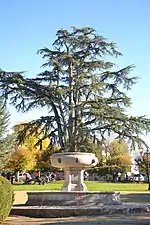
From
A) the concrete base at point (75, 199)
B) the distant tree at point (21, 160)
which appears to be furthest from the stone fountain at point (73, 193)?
the distant tree at point (21, 160)

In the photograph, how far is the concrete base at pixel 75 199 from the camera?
15.9 metres

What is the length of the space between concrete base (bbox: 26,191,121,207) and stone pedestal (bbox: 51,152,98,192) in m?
1.84

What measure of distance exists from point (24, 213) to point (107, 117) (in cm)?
1795

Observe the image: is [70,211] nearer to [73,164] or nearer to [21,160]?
[73,164]

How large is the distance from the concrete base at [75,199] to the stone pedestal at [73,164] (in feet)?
6.03

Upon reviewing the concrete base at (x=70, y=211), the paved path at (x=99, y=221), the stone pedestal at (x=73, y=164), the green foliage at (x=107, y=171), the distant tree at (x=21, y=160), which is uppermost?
the distant tree at (x=21, y=160)

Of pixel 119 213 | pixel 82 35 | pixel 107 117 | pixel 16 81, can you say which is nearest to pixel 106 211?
pixel 119 213

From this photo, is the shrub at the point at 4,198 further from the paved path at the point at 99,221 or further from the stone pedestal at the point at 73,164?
the stone pedestal at the point at 73,164

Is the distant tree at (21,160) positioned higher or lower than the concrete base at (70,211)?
higher

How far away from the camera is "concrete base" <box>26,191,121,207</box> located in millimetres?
15867

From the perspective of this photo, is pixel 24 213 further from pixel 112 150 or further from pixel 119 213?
pixel 112 150

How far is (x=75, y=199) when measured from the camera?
15.9 meters

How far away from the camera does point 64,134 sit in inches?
1373

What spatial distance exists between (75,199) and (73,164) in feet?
7.05
